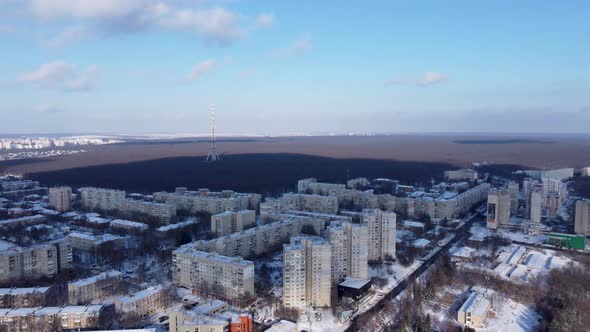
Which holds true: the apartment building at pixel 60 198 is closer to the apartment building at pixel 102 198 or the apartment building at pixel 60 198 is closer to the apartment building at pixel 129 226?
the apartment building at pixel 102 198

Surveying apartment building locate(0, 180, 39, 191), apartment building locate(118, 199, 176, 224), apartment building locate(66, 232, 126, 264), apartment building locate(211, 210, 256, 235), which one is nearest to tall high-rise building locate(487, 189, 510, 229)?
apartment building locate(211, 210, 256, 235)

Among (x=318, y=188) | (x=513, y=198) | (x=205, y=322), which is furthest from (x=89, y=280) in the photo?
(x=513, y=198)

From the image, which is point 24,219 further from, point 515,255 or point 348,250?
point 515,255

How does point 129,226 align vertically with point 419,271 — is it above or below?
above

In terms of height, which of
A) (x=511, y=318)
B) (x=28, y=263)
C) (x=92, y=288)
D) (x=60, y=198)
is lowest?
(x=511, y=318)

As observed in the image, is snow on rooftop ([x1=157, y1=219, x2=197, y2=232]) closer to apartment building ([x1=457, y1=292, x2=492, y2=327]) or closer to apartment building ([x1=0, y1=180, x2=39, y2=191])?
apartment building ([x1=457, y1=292, x2=492, y2=327])
